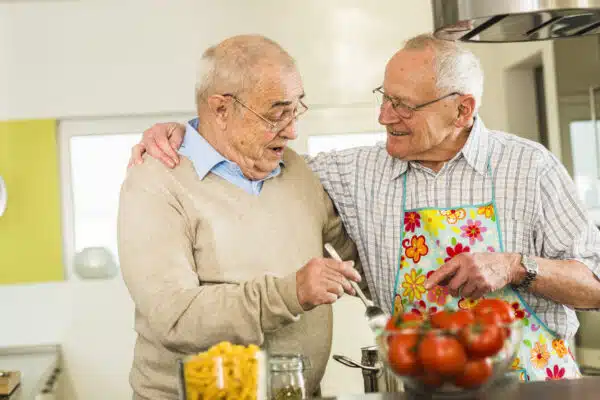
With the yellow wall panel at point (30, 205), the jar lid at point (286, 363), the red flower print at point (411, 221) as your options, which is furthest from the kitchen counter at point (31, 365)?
the jar lid at point (286, 363)

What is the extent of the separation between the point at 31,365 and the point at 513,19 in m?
3.39

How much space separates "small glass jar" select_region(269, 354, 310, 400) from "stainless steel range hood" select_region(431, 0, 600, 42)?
67cm

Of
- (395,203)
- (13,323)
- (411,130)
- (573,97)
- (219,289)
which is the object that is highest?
(573,97)

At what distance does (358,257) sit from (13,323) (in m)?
3.30

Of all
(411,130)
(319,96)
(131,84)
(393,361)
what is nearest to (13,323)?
(131,84)

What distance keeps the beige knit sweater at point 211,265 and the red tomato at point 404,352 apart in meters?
0.51

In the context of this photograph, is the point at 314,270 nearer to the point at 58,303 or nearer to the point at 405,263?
the point at 405,263

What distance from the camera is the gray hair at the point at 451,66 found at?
87.7 inches

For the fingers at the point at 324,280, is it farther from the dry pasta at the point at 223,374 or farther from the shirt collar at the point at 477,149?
the shirt collar at the point at 477,149

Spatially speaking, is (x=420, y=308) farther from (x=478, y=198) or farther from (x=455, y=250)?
(x=478, y=198)

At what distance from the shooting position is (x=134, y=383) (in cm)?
207

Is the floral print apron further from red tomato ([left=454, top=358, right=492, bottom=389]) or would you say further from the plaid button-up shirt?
red tomato ([left=454, top=358, right=492, bottom=389])

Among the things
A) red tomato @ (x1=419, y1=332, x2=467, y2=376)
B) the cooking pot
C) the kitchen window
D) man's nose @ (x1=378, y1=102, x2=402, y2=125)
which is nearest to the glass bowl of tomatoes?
red tomato @ (x1=419, y1=332, x2=467, y2=376)

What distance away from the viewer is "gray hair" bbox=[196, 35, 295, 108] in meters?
2.09
